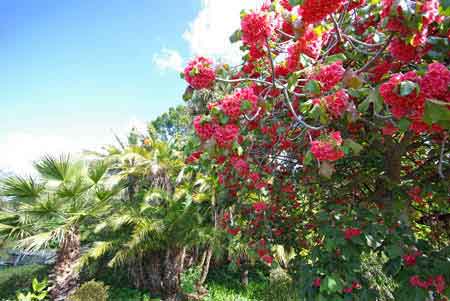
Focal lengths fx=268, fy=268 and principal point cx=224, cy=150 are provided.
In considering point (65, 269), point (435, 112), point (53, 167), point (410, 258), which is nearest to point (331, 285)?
point (410, 258)

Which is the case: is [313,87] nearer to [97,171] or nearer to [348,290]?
[348,290]

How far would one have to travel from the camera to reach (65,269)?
4.92 metres

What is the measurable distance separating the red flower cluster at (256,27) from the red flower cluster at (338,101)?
511mm

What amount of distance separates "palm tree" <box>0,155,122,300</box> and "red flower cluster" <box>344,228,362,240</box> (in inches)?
171

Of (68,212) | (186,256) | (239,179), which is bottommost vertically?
(186,256)

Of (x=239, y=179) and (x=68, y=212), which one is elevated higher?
(x=239, y=179)

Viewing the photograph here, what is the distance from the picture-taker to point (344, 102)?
1.38 metres

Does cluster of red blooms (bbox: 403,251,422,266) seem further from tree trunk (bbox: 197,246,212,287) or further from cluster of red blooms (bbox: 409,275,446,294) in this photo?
tree trunk (bbox: 197,246,212,287)

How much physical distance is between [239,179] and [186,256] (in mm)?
4973

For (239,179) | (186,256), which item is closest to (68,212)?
(186,256)

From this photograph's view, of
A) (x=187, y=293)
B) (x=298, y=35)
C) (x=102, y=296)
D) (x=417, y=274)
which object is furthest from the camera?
(x=187, y=293)

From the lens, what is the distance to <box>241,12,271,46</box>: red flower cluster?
4.89 feet

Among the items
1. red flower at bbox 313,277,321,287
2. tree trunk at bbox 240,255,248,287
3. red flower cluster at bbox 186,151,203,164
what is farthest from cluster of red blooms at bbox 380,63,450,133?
tree trunk at bbox 240,255,248,287

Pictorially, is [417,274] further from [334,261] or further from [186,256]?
[186,256]
